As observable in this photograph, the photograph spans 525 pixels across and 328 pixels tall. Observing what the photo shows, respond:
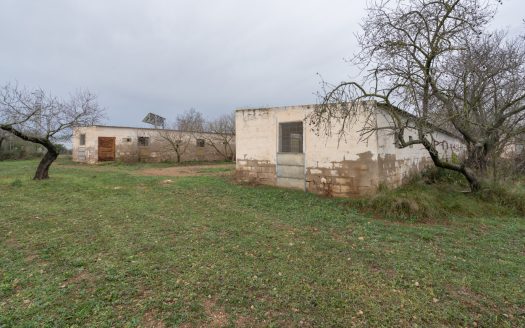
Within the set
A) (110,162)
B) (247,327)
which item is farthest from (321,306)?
(110,162)

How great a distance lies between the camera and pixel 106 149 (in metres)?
17.5

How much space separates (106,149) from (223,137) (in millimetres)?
7753

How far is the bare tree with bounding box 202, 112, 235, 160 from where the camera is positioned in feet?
68.6

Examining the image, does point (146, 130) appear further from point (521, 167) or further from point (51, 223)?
point (521, 167)

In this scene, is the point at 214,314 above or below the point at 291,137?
below

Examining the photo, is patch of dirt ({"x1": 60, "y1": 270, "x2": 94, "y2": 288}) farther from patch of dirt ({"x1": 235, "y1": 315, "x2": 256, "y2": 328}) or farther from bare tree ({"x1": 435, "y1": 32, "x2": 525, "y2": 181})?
bare tree ({"x1": 435, "y1": 32, "x2": 525, "y2": 181})

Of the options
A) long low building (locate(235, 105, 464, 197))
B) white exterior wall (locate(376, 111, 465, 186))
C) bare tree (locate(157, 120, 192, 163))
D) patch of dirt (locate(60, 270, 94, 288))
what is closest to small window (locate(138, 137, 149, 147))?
bare tree (locate(157, 120, 192, 163))

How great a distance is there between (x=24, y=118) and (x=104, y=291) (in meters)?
9.71

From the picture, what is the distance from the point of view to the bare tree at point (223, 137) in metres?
20.9

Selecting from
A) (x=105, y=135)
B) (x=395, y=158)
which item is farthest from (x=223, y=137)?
(x=395, y=158)

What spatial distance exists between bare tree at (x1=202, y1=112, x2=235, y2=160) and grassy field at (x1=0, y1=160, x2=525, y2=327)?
15.3m

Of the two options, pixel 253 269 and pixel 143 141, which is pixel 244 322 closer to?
pixel 253 269

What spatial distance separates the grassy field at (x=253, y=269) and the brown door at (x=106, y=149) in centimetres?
1255

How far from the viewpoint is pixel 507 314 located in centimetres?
239
